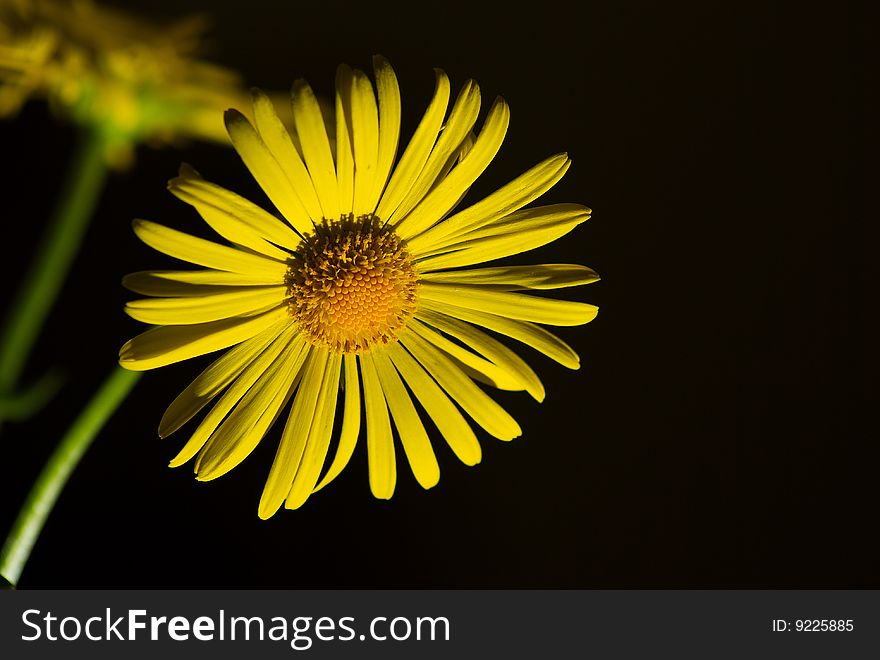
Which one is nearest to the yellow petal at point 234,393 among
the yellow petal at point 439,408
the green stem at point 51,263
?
the yellow petal at point 439,408

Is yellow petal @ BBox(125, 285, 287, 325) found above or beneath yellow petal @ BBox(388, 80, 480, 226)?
beneath

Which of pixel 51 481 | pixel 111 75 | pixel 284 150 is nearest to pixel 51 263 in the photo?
pixel 111 75

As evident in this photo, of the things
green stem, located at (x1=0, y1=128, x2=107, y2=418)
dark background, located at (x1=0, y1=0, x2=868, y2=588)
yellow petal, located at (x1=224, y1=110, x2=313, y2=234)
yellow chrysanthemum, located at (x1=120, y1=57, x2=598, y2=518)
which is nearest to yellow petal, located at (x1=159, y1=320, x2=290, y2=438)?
yellow chrysanthemum, located at (x1=120, y1=57, x2=598, y2=518)

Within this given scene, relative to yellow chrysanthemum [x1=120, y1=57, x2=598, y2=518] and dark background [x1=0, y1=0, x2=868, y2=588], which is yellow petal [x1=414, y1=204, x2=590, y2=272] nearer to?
yellow chrysanthemum [x1=120, y1=57, x2=598, y2=518]

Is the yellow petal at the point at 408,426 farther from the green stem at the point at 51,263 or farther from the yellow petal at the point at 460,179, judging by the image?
the green stem at the point at 51,263

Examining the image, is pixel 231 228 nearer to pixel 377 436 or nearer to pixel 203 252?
pixel 203 252
